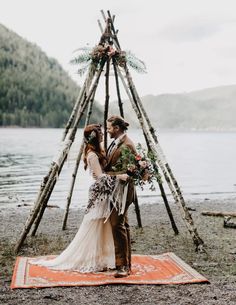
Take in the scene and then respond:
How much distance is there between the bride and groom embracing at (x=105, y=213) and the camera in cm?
734

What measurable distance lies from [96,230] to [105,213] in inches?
11.7

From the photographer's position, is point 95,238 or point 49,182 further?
point 49,182

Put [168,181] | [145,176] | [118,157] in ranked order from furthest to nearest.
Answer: [168,181] < [145,176] < [118,157]

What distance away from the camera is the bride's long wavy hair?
7.33 meters

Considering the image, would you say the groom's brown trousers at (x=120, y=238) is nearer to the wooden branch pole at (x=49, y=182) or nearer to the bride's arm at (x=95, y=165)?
the bride's arm at (x=95, y=165)

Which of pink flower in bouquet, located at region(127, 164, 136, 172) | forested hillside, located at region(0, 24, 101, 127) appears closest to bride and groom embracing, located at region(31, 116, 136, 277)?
pink flower in bouquet, located at region(127, 164, 136, 172)

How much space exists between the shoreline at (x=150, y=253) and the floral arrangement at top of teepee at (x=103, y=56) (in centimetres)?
345

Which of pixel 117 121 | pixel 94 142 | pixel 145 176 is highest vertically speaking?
pixel 117 121

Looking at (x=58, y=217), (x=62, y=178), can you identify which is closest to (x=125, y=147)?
(x=58, y=217)

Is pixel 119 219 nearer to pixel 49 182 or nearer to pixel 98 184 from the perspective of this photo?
pixel 98 184

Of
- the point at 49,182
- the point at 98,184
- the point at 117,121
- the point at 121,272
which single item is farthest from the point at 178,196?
the point at 117,121

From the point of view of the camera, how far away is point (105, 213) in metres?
7.56

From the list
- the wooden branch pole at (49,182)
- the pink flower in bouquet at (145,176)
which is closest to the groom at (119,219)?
the pink flower in bouquet at (145,176)

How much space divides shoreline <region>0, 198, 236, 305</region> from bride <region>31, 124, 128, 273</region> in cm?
80
